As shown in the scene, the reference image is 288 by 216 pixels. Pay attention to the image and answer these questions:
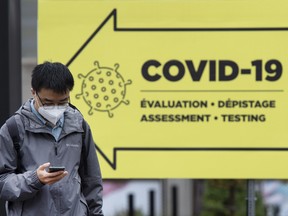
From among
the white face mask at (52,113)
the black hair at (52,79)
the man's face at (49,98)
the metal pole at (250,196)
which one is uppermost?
the black hair at (52,79)

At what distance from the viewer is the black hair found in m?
3.73

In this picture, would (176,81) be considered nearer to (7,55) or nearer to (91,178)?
(7,55)

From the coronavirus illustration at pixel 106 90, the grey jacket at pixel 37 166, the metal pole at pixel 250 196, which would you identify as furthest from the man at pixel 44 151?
the metal pole at pixel 250 196

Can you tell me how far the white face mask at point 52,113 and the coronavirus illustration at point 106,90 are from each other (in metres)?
1.34

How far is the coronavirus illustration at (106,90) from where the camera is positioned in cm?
510

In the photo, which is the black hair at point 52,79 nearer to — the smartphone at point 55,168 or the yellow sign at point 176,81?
the smartphone at point 55,168

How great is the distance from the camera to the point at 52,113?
373 centimetres

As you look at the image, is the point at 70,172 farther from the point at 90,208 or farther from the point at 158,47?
the point at 158,47

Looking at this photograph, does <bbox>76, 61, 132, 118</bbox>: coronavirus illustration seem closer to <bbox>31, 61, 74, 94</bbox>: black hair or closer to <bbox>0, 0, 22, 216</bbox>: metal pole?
<bbox>0, 0, 22, 216</bbox>: metal pole

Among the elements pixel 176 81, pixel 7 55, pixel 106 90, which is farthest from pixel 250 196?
pixel 7 55

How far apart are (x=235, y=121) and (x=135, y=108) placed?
64cm

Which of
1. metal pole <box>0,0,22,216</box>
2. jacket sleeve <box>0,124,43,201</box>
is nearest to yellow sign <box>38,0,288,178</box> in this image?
metal pole <box>0,0,22,216</box>

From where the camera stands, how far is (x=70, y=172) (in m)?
3.84

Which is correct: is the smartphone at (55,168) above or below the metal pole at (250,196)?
above
